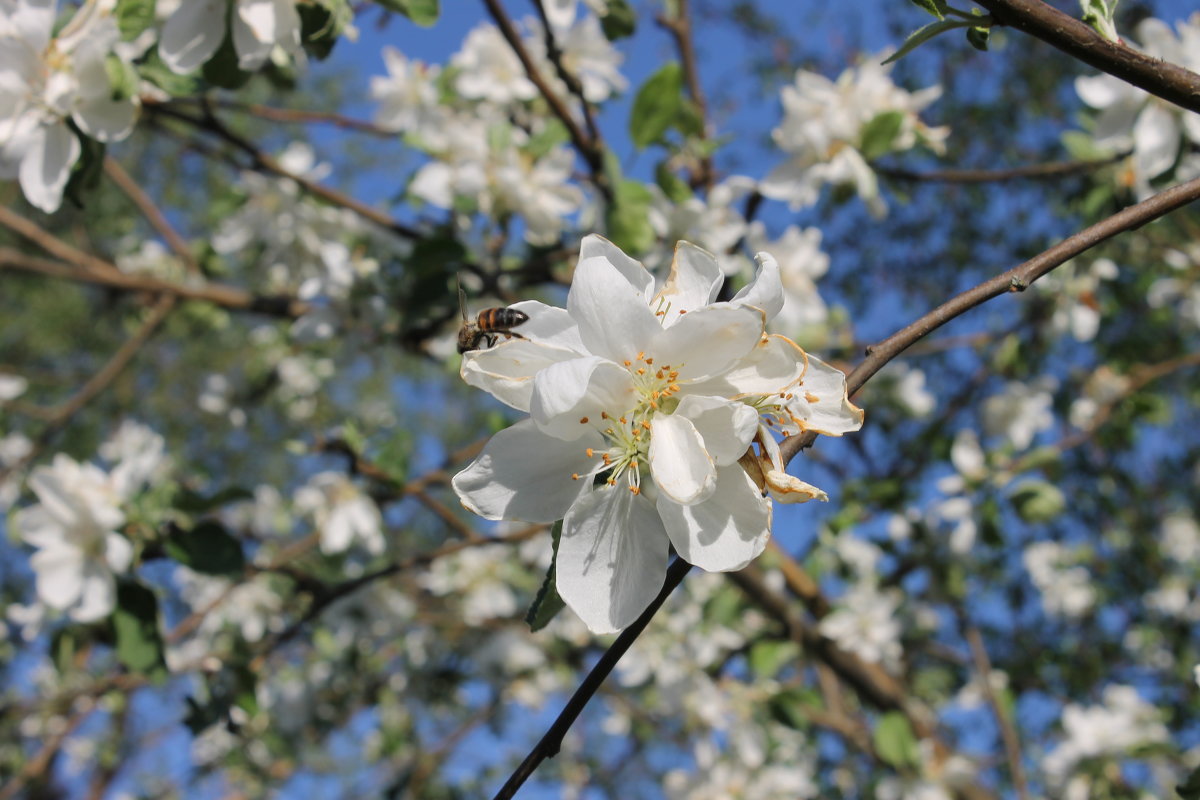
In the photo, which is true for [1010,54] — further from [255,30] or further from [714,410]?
[714,410]

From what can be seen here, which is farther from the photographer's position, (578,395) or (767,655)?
(767,655)

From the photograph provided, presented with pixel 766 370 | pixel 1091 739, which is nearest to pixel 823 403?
pixel 766 370

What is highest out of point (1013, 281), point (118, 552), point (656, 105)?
point (1013, 281)

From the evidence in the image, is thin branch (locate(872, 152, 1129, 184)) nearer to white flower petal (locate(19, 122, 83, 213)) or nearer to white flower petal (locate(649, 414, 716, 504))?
white flower petal (locate(649, 414, 716, 504))

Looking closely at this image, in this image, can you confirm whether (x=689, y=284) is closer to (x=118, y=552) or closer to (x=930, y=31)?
(x=930, y=31)

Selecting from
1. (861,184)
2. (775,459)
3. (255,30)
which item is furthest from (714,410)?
(861,184)

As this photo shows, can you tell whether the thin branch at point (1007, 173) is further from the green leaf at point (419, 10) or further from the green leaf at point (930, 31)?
the green leaf at point (930, 31)
